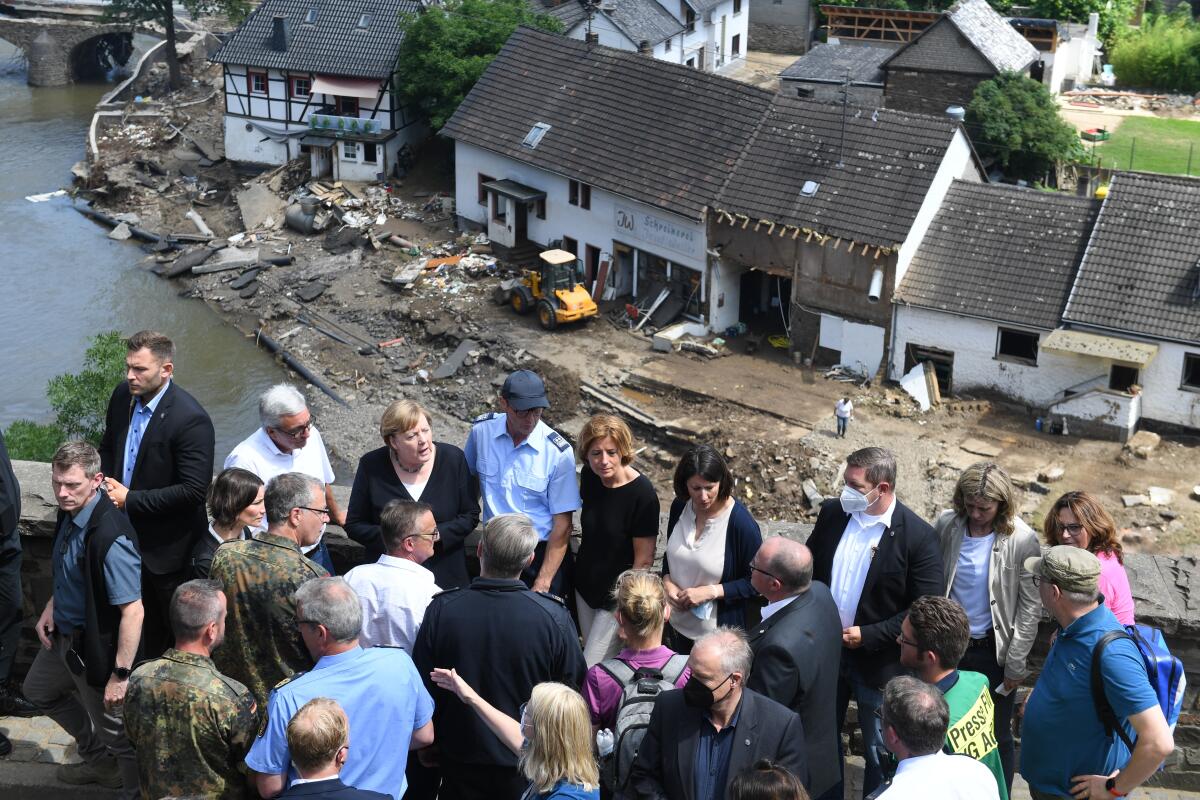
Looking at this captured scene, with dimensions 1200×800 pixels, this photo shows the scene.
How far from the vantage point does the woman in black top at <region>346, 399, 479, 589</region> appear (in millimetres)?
7594

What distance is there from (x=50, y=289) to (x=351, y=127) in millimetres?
9623

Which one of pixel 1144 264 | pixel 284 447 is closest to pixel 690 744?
pixel 284 447

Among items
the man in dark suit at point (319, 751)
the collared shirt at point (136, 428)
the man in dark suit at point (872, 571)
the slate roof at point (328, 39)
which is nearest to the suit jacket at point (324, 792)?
the man in dark suit at point (319, 751)

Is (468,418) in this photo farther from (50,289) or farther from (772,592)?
(772,592)

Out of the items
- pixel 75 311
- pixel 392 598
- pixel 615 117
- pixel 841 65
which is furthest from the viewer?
pixel 841 65

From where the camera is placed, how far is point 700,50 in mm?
51812

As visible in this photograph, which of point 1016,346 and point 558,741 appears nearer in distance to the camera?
point 558,741

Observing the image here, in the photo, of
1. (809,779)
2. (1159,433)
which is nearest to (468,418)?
(1159,433)

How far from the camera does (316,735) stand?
18.2ft

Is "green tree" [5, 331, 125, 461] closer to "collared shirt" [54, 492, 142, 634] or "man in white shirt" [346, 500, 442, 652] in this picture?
"collared shirt" [54, 492, 142, 634]

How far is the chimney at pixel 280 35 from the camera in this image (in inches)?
1641

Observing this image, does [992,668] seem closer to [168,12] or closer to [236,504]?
[236,504]

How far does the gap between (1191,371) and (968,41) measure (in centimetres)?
1685

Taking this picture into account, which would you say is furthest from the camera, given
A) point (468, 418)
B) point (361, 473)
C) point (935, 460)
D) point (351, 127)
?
point (351, 127)
